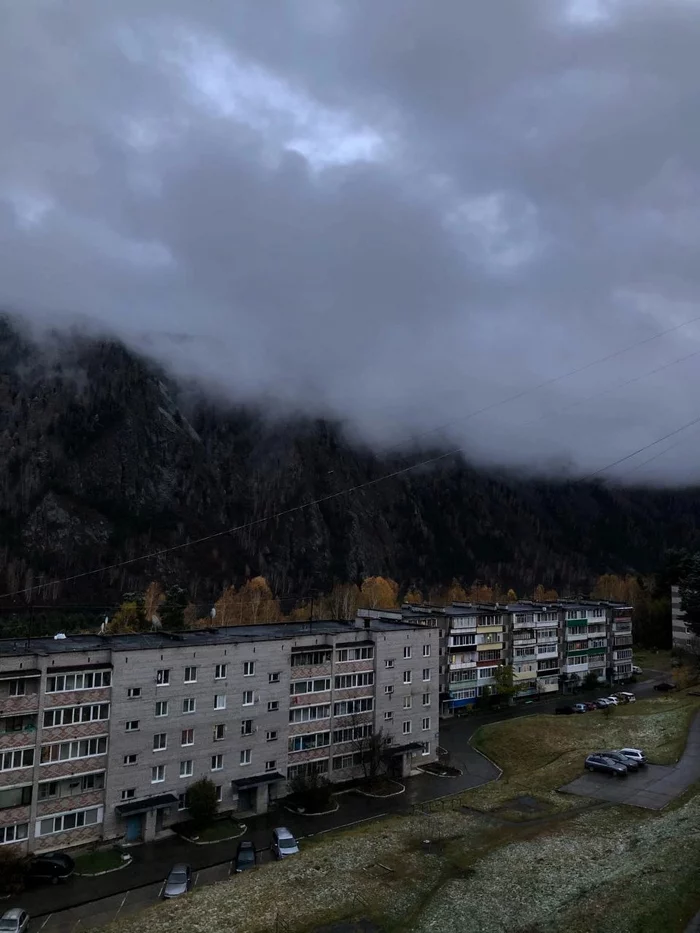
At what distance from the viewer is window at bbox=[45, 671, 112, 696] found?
42188 millimetres

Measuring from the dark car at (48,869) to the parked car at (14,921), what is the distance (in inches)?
217

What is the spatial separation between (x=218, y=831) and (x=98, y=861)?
809 centimetres

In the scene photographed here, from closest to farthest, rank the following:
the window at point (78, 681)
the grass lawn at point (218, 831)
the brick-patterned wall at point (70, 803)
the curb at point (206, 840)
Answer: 1. the brick-patterned wall at point (70, 803)
2. the window at point (78, 681)
3. the curb at point (206, 840)
4. the grass lawn at point (218, 831)

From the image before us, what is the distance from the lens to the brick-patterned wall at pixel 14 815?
129 feet

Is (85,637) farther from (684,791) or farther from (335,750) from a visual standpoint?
(684,791)

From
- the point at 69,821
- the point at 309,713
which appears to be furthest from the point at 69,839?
the point at 309,713

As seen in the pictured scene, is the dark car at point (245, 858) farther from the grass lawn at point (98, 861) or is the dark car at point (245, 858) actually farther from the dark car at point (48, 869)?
the dark car at point (48, 869)

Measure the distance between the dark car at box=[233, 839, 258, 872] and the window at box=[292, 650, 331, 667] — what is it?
15.5 metres

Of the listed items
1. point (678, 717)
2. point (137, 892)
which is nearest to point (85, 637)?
point (137, 892)

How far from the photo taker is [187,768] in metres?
47.2

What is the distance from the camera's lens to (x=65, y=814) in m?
41.6

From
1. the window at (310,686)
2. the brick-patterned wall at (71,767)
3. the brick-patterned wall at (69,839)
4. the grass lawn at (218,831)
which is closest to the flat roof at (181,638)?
the window at (310,686)

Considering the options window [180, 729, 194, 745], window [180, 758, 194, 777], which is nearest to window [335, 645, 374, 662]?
window [180, 729, 194, 745]

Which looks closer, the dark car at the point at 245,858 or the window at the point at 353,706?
the dark car at the point at 245,858
